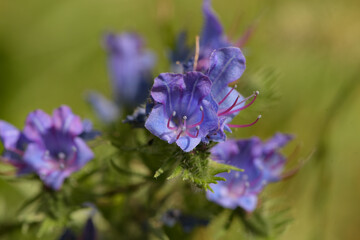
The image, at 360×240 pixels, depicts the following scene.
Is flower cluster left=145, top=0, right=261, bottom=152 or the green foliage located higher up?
flower cluster left=145, top=0, right=261, bottom=152

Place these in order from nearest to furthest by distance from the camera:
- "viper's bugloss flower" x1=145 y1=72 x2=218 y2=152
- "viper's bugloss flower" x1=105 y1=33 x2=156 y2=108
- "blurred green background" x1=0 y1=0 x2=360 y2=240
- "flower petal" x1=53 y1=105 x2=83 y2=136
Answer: "viper's bugloss flower" x1=145 y1=72 x2=218 y2=152, "flower petal" x1=53 y1=105 x2=83 y2=136, "viper's bugloss flower" x1=105 y1=33 x2=156 y2=108, "blurred green background" x1=0 y1=0 x2=360 y2=240

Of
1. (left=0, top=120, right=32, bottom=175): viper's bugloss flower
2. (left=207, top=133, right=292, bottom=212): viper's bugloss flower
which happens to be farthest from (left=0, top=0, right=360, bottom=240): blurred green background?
(left=0, top=120, right=32, bottom=175): viper's bugloss flower

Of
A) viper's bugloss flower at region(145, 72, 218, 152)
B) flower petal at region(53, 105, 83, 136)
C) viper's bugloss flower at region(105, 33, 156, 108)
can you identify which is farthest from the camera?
viper's bugloss flower at region(105, 33, 156, 108)

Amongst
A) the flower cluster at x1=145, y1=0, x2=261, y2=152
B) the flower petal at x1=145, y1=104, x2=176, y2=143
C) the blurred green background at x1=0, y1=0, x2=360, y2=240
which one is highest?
the flower cluster at x1=145, y1=0, x2=261, y2=152

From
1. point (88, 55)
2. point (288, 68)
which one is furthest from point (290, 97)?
point (88, 55)

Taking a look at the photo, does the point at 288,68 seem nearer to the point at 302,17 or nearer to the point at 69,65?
the point at 302,17

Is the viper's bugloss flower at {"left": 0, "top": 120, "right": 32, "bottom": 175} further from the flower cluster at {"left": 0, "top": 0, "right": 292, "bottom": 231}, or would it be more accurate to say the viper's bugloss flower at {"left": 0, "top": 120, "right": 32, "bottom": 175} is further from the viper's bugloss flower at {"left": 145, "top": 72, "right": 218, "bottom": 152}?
the viper's bugloss flower at {"left": 145, "top": 72, "right": 218, "bottom": 152}
